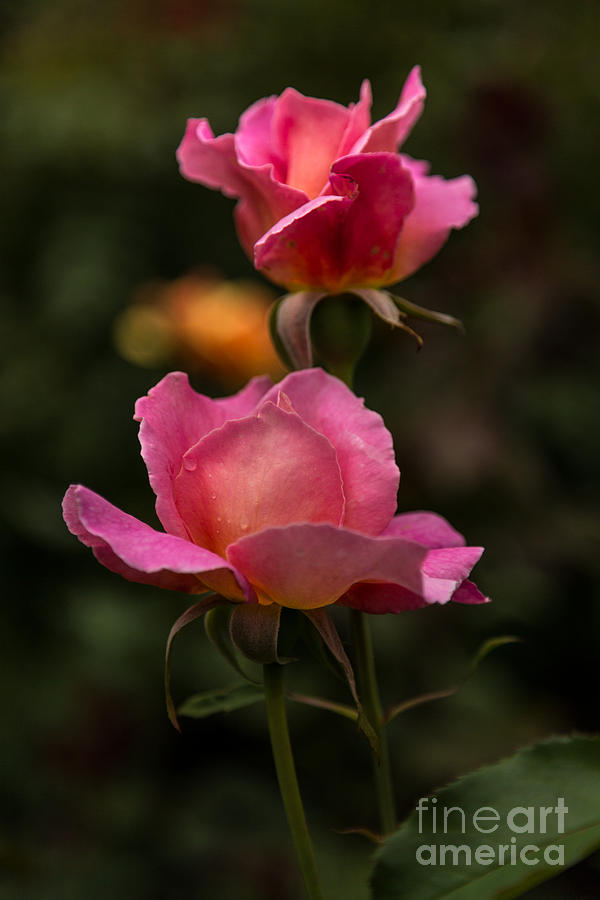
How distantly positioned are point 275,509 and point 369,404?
4.84ft

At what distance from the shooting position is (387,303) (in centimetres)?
53

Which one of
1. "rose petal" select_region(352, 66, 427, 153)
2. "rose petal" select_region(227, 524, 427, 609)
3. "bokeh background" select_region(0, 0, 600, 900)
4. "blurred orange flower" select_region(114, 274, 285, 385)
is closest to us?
"rose petal" select_region(227, 524, 427, 609)

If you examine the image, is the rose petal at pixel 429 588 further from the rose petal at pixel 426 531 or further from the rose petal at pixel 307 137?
the rose petal at pixel 307 137

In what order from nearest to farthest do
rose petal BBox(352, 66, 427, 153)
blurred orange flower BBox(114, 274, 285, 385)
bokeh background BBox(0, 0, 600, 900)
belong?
rose petal BBox(352, 66, 427, 153) < bokeh background BBox(0, 0, 600, 900) < blurred orange flower BBox(114, 274, 285, 385)

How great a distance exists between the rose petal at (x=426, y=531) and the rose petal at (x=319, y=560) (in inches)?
3.4

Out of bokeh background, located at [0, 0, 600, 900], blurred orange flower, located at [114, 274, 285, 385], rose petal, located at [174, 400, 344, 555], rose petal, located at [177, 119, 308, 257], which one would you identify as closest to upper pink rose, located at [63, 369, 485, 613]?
rose petal, located at [174, 400, 344, 555]

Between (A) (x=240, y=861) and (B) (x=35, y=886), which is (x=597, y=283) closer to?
(A) (x=240, y=861)

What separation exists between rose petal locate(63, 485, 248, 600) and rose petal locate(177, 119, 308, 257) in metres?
0.19

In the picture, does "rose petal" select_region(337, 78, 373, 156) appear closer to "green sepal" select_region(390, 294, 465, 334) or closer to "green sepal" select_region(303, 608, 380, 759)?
"green sepal" select_region(390, 294, 465, 334)

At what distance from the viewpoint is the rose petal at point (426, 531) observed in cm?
50

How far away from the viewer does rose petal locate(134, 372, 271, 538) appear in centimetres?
43

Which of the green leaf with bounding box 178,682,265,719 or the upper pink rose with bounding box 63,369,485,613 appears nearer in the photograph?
the upper pink rose with bounding box 63,369,485,613

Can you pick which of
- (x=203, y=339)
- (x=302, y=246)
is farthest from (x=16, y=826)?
(x=302, y=246)

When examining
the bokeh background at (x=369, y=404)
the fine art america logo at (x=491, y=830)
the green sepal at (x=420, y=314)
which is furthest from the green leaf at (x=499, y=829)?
the bokeh background at (x=369, y=404)
